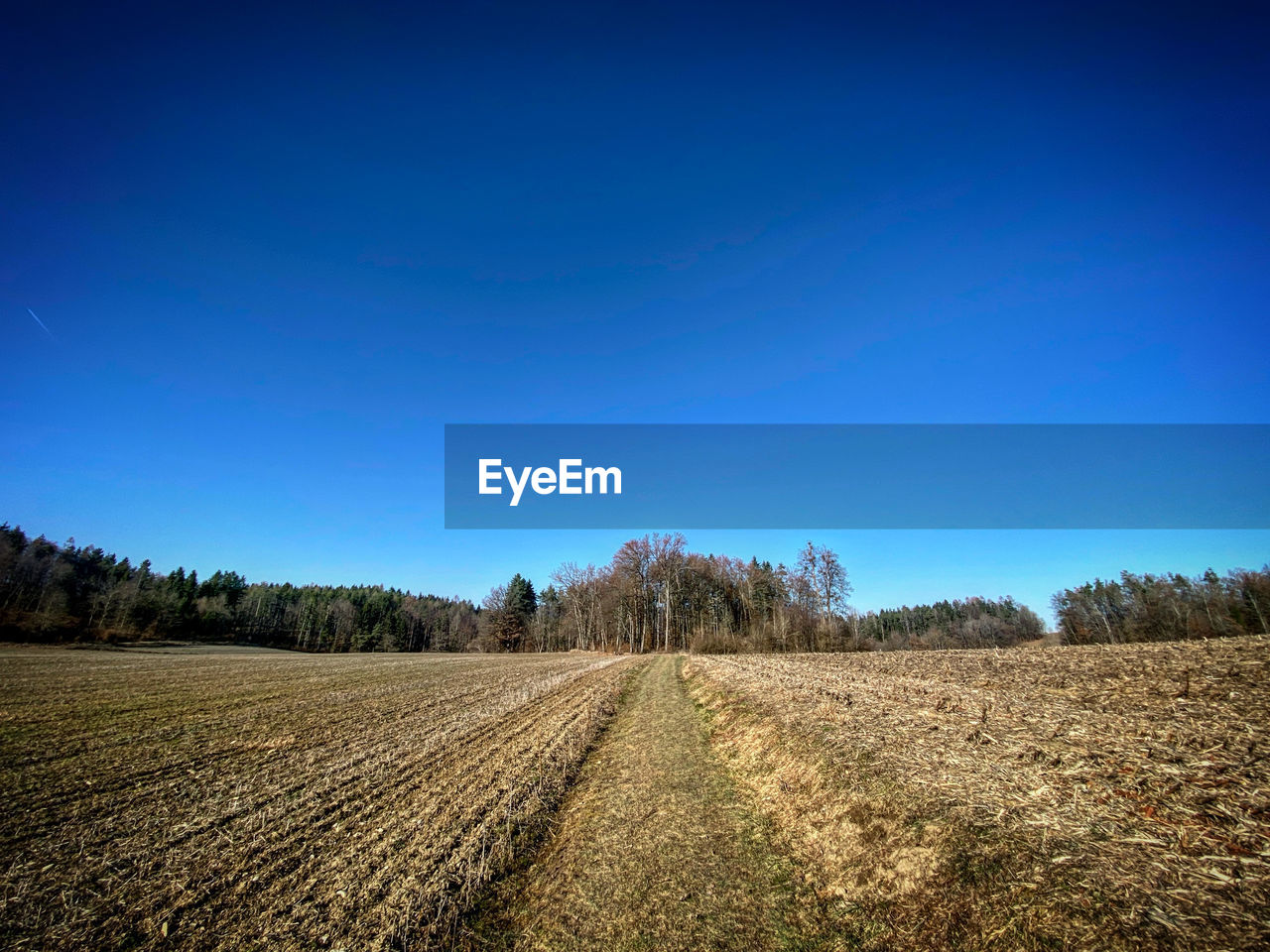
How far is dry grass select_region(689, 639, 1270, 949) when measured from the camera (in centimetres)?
386

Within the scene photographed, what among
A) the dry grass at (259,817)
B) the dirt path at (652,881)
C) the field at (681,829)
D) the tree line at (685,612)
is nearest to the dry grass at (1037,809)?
the field at (681,829)

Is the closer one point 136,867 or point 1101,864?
point 1101,864

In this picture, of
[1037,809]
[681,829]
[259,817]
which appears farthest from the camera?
[681,829]

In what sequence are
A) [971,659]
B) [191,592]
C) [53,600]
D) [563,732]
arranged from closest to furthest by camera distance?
[563,732] < [971,659] < [53,600] < [191,592]

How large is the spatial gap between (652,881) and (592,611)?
2858 inches

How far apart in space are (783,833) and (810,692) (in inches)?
314

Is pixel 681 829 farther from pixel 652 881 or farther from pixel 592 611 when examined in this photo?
pixel 592 611

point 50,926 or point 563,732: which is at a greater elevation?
point 50,926

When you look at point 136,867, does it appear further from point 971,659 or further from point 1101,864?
point 971,659

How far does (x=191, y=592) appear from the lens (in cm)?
8594

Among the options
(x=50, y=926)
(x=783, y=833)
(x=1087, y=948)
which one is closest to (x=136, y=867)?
(x=50, y=926)

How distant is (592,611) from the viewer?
75688mm

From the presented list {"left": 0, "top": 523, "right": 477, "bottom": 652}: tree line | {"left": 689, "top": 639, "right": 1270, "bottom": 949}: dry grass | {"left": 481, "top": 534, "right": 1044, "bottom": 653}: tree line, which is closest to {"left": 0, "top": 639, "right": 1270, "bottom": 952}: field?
{"left": 689, "top": 639, "right": 1270, "bottom": 949}: dry grass

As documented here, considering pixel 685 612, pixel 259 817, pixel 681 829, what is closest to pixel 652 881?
pixel 681 829
